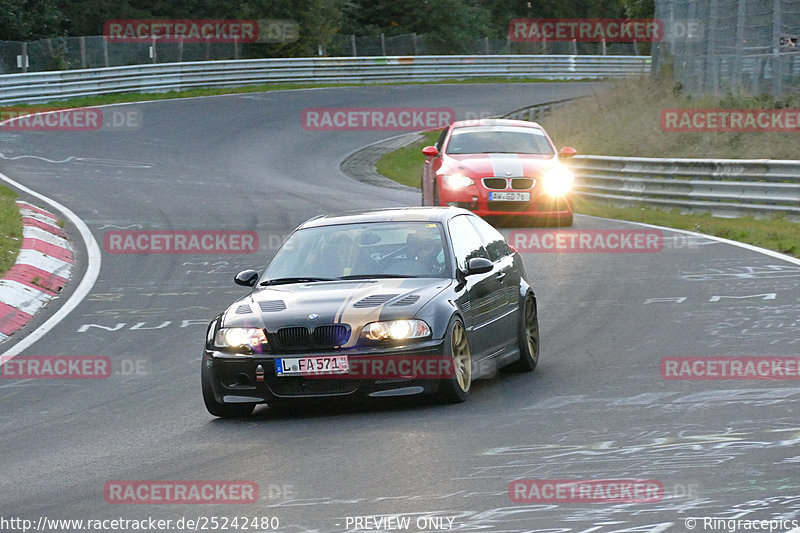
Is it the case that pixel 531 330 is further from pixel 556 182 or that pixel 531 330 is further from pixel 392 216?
pixel 556 182

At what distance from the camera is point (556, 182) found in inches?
768

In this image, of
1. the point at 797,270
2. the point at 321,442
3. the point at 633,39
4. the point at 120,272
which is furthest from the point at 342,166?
the point at 633,39

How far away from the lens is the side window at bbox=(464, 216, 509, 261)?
34.1ft

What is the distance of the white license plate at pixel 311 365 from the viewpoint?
839cm

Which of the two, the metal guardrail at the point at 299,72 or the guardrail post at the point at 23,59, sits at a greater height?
the guardrail post at the point at 23,59

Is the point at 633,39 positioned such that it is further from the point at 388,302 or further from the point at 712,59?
the point at 388,302

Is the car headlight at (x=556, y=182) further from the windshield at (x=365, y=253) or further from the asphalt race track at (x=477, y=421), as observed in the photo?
the windshield at (x=365, y=253)

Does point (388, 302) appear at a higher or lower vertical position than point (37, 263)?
higher

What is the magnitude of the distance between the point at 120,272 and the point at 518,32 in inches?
2236

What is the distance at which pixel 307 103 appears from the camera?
42469 millimetres

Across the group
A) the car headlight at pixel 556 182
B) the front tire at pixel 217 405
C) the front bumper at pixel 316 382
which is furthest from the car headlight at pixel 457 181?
the front bumper at pixel 316 382

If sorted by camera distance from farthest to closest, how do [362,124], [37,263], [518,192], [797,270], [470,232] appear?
[362,124] < [518,192] < [37,263] < [797,270] < [470,232]

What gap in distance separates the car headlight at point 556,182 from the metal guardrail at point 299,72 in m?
20.3

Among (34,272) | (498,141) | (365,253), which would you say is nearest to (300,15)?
(498,141)
